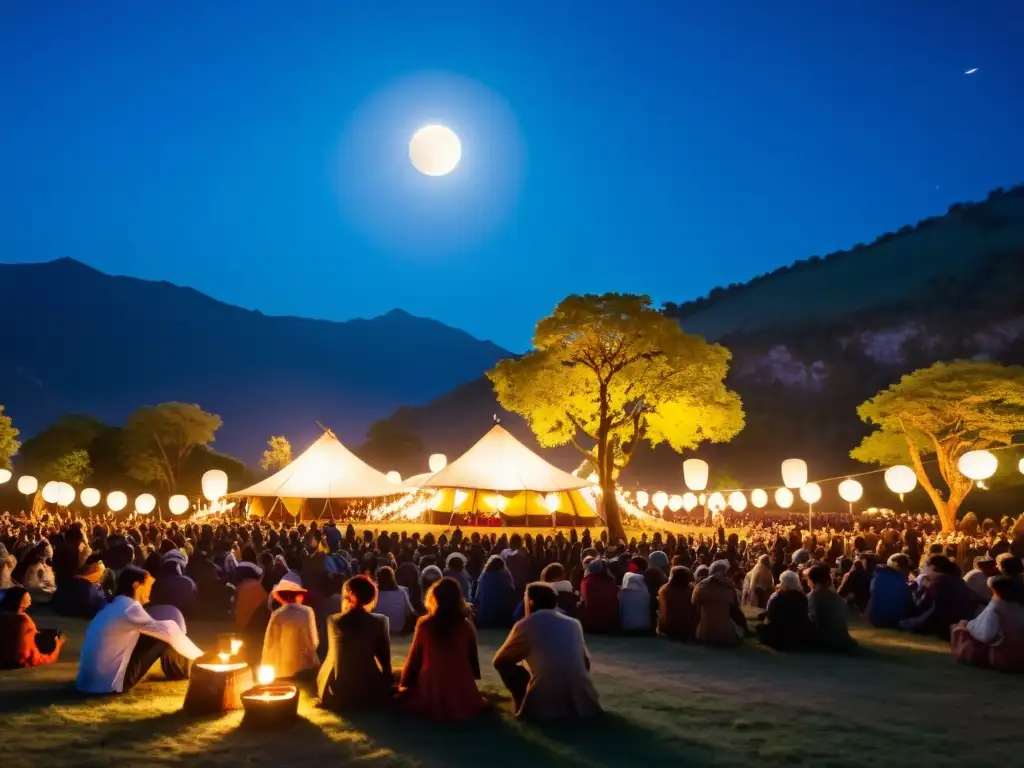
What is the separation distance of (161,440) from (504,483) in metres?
34.9

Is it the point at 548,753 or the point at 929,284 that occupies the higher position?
the point at 929,284

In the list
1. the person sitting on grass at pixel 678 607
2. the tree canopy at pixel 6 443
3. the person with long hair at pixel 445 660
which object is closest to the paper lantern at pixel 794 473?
the person sitting on grass at pixel 678 607

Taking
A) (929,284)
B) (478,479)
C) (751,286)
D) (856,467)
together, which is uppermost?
(751,286)

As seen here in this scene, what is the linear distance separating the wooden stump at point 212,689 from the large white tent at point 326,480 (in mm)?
20360

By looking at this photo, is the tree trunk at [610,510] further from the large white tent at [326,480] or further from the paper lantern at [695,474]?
the large white tent at [326,480]

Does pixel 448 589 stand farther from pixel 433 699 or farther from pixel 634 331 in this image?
pixel 634 331

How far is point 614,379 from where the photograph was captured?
26453 mm

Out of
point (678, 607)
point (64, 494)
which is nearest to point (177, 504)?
point (64, 494)

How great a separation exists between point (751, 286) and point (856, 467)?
204 ft

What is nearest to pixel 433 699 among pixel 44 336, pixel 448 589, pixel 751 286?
pixel 448 589

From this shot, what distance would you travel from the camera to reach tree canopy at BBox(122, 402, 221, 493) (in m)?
51.0

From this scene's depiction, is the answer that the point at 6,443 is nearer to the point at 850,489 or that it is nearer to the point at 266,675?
the point at 850,489

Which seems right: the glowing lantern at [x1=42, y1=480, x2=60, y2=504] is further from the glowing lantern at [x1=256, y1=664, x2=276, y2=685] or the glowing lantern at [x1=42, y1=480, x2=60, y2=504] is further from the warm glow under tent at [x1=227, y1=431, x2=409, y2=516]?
the glowing lantern at [x1=256, y1=664, x2=276, y2=685]

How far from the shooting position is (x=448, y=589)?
6.00 metres
